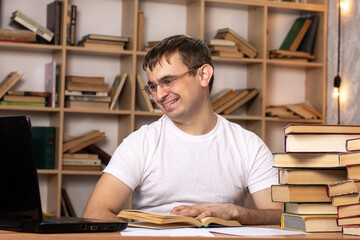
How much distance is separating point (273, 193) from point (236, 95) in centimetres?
279

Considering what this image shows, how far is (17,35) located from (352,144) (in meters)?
2.90

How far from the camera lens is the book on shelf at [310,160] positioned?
1.31 meters

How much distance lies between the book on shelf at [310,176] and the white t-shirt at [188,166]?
76 cm

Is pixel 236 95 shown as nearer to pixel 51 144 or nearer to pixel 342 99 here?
pixel 342 99

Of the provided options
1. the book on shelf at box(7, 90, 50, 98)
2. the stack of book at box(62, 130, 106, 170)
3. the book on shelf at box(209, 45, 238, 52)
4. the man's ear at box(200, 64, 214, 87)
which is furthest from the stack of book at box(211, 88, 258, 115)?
the man's ear at box(200, 64, 214, 87)

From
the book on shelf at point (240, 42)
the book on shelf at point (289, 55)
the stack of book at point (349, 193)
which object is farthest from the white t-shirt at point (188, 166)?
the book on shelf at point (289, 55)

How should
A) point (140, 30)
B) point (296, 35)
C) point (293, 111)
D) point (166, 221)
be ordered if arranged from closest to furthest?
1. point (166, 221)
2. point (140, 30)
3. point (293, 111)
4. point (296, 35)

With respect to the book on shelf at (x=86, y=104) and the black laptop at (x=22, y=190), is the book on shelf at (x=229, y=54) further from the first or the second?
the black laptop at (x=22, y=190)

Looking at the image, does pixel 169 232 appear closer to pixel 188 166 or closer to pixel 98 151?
pixel 188 166

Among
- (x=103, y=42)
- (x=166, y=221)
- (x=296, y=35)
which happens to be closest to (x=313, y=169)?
(x=166, y=221)

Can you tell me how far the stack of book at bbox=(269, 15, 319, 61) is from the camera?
14.1 ft

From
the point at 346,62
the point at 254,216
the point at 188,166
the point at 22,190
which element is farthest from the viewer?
the point at 346,62

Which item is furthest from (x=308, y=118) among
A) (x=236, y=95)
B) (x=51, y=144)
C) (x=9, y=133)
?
(x=9, y=133)

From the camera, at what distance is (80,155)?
12.5 feet
